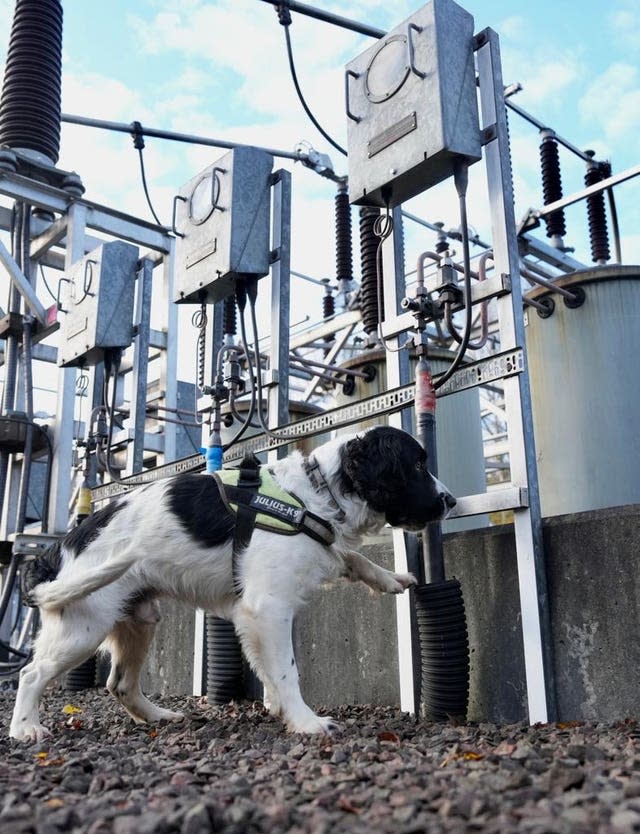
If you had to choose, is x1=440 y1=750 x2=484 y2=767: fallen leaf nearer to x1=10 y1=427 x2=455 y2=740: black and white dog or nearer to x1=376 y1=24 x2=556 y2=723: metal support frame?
x1=376 y1=24 x2=556 y2=723: metal support frame

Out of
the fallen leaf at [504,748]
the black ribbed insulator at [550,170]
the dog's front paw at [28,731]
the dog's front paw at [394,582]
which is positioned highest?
the black ribbed insulator at [550,170]

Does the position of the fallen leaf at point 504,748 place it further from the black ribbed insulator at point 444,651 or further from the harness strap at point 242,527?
the harness strap at point 242,527

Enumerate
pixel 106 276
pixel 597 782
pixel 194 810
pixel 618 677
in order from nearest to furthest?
pixel 194 810 → pixel 597 782 → pixel 618 677 → pixel 106 276

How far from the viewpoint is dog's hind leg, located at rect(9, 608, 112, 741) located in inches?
130

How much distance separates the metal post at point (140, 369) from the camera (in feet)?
20.7

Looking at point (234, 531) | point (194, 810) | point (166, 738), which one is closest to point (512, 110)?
point (234, 531)

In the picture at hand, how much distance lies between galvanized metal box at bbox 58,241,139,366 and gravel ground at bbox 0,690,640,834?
3.93 metres

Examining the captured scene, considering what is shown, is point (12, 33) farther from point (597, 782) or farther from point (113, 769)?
point (597, 782)

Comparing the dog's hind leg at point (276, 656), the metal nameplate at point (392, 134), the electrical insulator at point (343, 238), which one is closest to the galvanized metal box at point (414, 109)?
the metal nameplate at point (392, 134)

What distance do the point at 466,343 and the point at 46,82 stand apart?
18.2 feet

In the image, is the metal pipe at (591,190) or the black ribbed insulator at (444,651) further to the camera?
the metal pipe at (591,190)

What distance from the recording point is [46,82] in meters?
7.10

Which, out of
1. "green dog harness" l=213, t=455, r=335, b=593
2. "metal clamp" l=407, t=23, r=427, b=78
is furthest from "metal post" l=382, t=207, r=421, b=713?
"metal clamp" l=407, t=23, r=427, b=78

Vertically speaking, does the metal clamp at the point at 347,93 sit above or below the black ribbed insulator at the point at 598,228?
below
